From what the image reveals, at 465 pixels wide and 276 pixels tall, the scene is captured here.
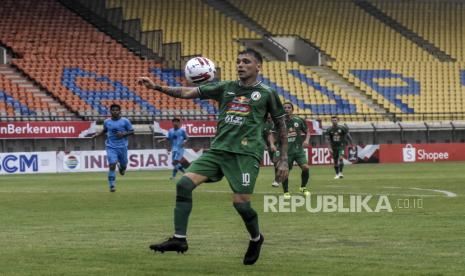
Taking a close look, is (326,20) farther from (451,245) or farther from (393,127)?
(451,245)

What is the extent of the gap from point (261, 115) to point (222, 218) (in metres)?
5.88

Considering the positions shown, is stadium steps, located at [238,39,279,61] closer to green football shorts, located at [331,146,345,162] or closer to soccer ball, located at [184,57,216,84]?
green football shorts, located at [331,146,345,162]

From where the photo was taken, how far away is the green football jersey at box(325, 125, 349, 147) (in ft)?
113

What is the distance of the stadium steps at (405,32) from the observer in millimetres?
61912

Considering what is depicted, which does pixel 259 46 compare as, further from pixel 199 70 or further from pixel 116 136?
pixel 199 70

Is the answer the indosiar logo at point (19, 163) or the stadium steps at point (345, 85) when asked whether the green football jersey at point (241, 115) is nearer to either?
the indosiar logo at point (19, 163)

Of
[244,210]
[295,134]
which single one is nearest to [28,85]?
[295,134]

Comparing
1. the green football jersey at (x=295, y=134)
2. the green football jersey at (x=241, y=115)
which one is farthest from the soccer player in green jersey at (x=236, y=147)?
the green football jersey at (x=295, y=134)

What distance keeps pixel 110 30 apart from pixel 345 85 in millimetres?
13785

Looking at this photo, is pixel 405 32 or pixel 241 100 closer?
pixel 241 100

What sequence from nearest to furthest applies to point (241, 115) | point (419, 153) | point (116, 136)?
1. point (241, 115)
2. point (116, 136)
3. point (419, 153)

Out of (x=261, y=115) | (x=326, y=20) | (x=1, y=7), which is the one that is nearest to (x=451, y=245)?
(x=261, y=115)

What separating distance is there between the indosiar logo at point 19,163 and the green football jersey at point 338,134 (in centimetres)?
1398

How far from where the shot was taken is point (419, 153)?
165ft
